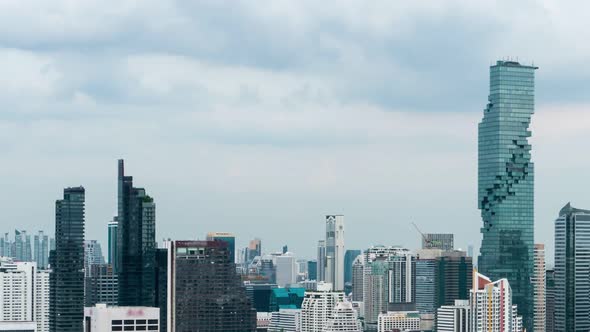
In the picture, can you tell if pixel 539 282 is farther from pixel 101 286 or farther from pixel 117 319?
pixel 117 319

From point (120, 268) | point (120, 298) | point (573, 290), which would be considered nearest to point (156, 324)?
point (120, 298)

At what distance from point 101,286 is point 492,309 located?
52.1m

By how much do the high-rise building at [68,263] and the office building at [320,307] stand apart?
87.9 ft

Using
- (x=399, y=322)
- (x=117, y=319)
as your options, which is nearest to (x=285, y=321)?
(x=399, y=322)

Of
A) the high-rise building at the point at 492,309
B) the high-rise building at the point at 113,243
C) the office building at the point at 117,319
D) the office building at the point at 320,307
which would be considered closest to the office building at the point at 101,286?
the high-rise building at the point at 113,243

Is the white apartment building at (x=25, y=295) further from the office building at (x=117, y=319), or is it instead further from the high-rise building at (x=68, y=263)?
the office building at (x=117, y=319)

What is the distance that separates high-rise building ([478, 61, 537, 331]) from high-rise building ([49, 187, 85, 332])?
A: 50281 mm

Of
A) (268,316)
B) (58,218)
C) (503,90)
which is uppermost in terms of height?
(503,90)

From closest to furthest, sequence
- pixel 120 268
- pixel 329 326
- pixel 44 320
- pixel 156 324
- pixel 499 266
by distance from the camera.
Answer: pixel 156 324 → pixel 329 326 → pixel 44 320 → pixel 120 268 → pixel 499 266

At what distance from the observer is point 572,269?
171625mm

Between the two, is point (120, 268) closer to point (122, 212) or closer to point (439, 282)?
point (122, 212)

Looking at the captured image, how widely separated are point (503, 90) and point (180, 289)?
67.0m

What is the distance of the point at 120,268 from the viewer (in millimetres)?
166625

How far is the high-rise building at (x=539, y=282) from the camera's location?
17312cm
